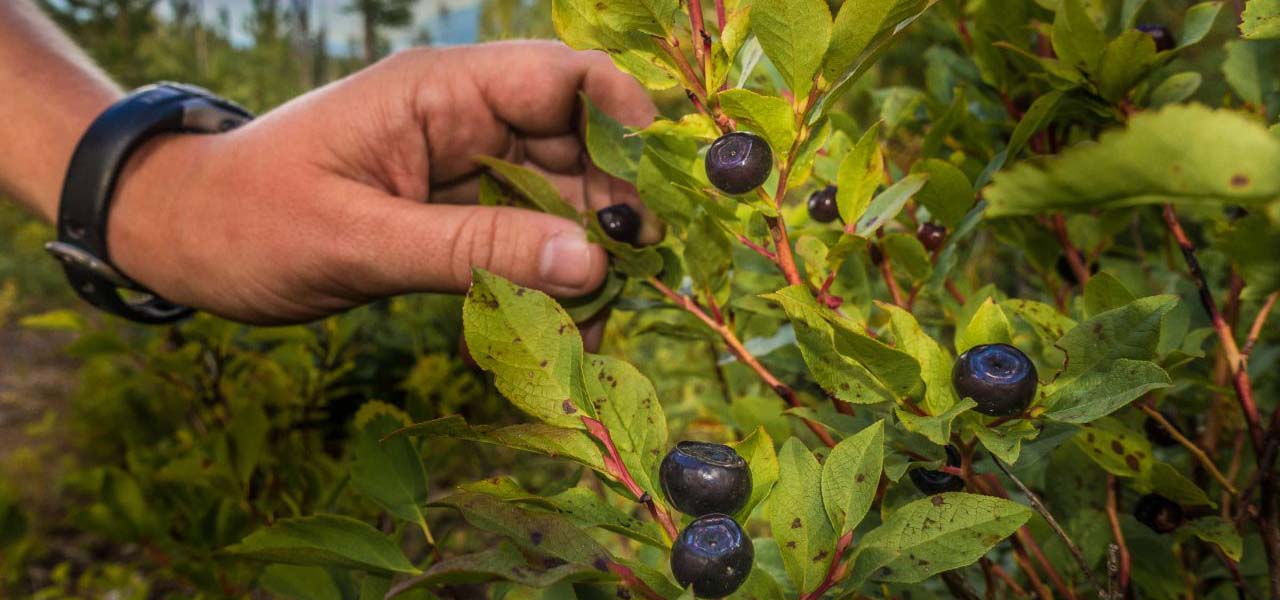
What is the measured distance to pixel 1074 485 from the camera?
722 millimetres

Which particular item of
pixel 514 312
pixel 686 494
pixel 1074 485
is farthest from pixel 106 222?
pixel 1074 485

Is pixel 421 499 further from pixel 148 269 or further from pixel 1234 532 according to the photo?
pixel 148 269

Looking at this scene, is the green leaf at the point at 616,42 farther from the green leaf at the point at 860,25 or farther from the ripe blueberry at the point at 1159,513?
the ripe blueberry at the point at 1159,513

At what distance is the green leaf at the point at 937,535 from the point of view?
1.46 feet

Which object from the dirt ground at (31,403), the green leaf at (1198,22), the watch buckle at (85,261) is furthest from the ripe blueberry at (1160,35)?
the dirt ground at (31,403)

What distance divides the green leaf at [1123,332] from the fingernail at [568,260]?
495 mm

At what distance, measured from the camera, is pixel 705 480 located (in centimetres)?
45

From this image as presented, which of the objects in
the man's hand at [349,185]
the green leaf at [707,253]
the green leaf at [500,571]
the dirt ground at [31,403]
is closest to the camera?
the green leaf at [500,571]

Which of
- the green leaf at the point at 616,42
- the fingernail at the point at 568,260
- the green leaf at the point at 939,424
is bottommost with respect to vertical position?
the fingernail at the point at 568,260

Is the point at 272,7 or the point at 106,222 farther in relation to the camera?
the point at 272,7

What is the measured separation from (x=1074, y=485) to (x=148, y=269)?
1325 mm

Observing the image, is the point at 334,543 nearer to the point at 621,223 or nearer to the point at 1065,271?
the point at 621,223

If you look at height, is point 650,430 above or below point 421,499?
above

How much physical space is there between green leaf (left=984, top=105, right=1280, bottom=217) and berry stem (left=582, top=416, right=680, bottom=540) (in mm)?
310
